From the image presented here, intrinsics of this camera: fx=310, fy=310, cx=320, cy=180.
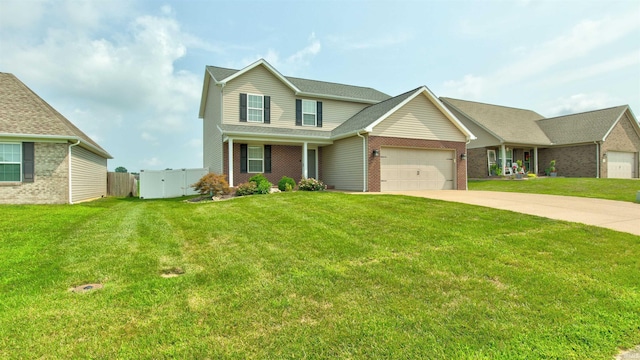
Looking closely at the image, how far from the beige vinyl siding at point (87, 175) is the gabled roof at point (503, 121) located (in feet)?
86.8

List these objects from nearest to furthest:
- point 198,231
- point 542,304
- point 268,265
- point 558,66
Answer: point 542,304
point 268,265
point 198,231
point 558,66

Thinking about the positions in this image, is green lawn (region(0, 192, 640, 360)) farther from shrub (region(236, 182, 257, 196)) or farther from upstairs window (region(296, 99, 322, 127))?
upstairs window (region(296, 99, 322, 127))

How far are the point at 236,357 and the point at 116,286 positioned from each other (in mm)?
2448

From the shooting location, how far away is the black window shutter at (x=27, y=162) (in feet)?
42.2

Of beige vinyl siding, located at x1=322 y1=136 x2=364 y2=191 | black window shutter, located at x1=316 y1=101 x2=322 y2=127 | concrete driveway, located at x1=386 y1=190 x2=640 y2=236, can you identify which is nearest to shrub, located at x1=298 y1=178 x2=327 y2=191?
beige vinyl siding, located at x1=322 y1=136 x2=364 y2=191

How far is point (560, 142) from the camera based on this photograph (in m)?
26.1

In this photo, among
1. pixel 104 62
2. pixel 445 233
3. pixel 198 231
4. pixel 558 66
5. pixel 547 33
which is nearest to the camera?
pixel 445 233

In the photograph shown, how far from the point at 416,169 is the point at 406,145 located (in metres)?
1.49

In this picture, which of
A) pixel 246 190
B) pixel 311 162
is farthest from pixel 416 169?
pixel 246 190

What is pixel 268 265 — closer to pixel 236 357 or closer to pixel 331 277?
pixel 331 277

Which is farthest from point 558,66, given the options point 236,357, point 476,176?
point 236,357

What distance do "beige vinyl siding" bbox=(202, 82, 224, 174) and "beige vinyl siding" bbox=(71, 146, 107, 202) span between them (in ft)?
20.3

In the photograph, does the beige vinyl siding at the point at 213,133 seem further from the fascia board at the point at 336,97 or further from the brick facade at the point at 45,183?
the brick facade at the point at 45,183

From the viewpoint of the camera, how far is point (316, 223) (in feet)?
24.4
